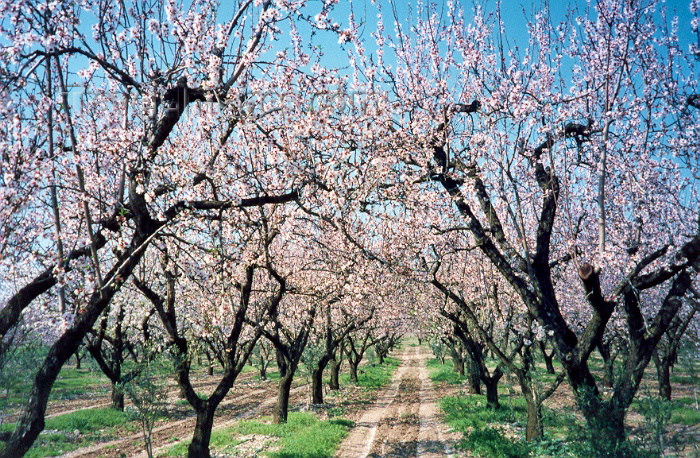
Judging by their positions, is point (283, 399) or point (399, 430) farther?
point (283, 399)

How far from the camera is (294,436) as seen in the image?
55.6ft

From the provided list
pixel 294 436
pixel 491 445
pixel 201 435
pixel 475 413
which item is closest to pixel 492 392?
pixel 475 413

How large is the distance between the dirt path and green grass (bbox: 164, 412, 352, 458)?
60 centimetres

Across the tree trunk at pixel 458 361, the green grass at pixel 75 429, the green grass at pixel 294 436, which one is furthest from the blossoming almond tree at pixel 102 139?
the tree trunk at pixel 458 361

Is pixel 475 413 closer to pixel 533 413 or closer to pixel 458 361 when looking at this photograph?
pixel 533 413

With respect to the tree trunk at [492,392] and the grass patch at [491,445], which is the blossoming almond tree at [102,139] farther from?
the tree trunk at [492,392]

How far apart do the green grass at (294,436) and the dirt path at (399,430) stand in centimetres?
60

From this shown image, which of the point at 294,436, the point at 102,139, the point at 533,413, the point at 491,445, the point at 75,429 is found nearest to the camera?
the point at 102,139

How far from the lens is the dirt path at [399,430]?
15.8 metres

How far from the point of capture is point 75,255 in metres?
6.61

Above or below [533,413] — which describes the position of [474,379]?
below

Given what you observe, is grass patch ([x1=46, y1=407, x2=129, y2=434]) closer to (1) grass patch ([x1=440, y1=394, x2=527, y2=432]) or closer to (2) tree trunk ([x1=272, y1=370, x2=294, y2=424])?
(2) tree trunk ([x1=272, y1=370, x2=294, y2=424])

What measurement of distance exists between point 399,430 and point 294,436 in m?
5.06

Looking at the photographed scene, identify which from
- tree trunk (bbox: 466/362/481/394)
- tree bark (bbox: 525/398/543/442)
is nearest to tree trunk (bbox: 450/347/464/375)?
tree trunk (bbox: 466/362/481/394)
